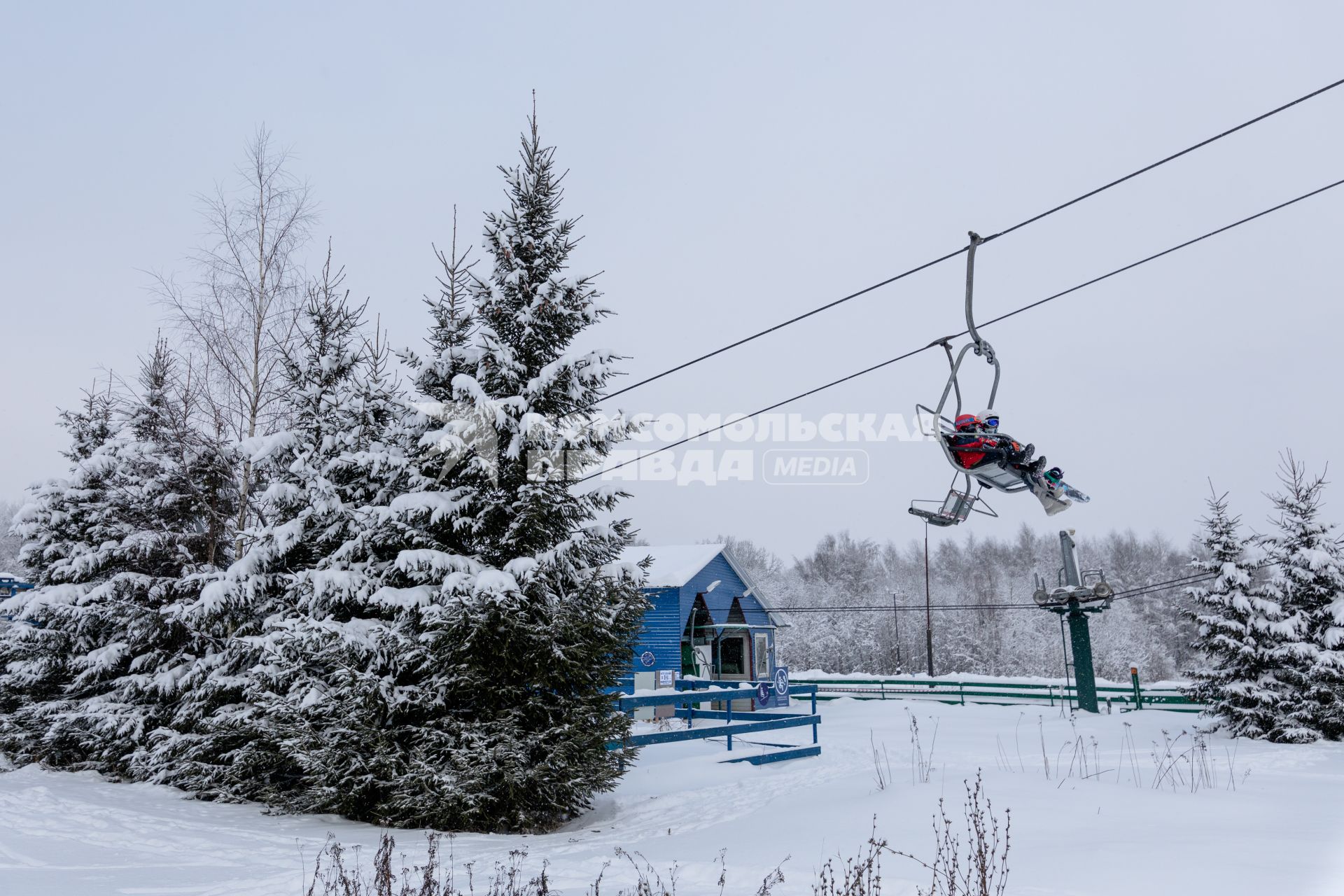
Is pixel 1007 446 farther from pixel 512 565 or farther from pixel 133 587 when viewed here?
pixel 133 587

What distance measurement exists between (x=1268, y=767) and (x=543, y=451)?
11.7 m

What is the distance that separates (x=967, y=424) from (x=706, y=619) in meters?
25.1

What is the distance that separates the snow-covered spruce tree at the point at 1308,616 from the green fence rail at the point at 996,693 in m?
5.85

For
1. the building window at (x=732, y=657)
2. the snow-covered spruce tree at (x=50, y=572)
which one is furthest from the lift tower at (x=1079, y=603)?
the snow-covered spruce tree at (x=50, y=572)

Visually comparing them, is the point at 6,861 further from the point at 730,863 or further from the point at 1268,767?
the point at 1268,767

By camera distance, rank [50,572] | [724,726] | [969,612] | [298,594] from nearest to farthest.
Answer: [298,594] → [50,572] → [724,726] → [969,612]

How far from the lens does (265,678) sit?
398 inches

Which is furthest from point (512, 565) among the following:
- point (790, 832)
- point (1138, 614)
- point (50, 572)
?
point (1138, 614)

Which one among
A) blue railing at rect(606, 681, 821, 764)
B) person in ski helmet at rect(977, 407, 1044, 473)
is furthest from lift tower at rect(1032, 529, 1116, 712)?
person in ski helmet at rect(977, 407, 1044, 473)

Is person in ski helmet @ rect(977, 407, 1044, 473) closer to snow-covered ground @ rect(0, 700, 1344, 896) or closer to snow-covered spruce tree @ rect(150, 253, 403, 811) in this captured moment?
snow-covered ground @ rect(0, 700, 1344, 896)

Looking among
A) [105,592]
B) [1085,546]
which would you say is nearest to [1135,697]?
[105,592]

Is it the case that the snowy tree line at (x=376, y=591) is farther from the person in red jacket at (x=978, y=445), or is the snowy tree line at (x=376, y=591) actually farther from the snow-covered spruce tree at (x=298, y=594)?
the person in red jacket at (x=978, y=445)

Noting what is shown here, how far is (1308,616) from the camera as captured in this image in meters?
17.1

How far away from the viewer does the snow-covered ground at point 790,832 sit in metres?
6.20
